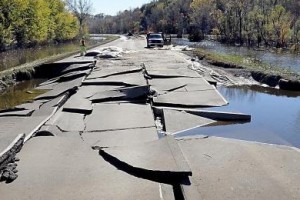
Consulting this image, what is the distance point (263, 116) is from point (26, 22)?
42219mm

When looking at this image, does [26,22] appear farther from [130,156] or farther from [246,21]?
[130,156]

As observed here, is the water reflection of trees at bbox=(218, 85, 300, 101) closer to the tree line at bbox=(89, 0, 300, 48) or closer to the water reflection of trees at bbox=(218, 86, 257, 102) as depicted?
the water reflection of trees at bbox=(218, 86, 257, 102)

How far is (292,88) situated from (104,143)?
1048cm

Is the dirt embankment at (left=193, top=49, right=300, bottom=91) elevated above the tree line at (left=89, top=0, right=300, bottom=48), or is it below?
below

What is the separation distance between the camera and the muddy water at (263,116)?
8.87 meters

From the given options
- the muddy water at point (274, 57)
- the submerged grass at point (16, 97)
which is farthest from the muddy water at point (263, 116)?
the submerged grass at point (16, 97)

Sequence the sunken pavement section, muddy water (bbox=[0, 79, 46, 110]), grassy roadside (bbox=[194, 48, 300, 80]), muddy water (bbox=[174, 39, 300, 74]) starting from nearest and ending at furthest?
the sunken pavement section → muddy water (bbox=[0, 79, 46, 110]) → grassy roadside (bbox=[194, 48, 300, 80]) → muddy water (bbox=[174, 39, 300, 74])

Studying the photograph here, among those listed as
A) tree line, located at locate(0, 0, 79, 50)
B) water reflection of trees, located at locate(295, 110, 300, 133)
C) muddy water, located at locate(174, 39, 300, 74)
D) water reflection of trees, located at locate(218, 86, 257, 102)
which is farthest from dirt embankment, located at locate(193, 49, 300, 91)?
tree line, located at locate(0, 0, 79, 50)

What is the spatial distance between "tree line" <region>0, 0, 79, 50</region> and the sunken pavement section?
1281 inches

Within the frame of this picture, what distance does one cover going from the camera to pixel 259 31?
51344 millimetres

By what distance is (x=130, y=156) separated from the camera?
6461 mm

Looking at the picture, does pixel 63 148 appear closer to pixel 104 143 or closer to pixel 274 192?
pixel 104 143

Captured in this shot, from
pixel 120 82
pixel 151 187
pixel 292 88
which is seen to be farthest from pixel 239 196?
pixel 292 88

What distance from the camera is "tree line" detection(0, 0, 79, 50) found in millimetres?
40250
